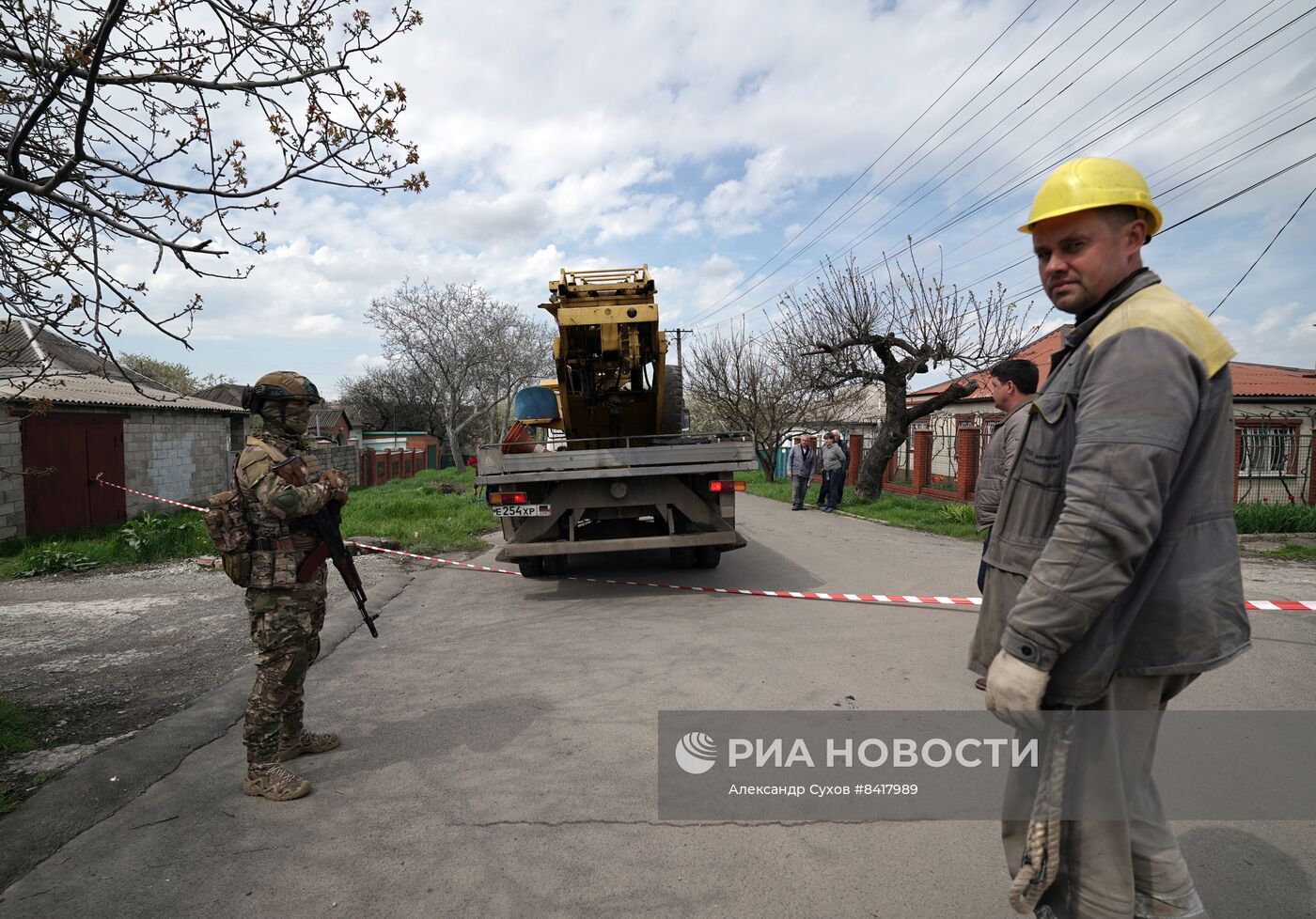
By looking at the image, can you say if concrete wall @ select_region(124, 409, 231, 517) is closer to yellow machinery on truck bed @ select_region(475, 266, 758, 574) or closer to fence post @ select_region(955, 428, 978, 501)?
yellow machinery on truck bed @ select_region(475, 266, 758, 574)

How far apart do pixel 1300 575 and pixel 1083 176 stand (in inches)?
333

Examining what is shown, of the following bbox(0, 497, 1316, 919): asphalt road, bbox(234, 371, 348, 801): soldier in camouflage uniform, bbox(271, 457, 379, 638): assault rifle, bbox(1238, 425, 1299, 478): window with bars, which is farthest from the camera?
bbox(1238, 425, 1299, 478): window with bars

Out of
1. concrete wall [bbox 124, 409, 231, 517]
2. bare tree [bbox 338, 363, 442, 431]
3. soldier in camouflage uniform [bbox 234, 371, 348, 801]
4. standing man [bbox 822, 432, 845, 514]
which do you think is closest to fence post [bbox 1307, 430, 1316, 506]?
standing man [bbox 822, 432, 845, 514]

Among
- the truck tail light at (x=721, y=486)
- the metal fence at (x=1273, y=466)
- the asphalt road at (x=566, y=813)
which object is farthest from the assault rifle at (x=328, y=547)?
the metal fence at (x=1273, y=466)

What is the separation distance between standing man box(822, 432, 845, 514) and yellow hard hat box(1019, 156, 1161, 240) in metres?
14.6

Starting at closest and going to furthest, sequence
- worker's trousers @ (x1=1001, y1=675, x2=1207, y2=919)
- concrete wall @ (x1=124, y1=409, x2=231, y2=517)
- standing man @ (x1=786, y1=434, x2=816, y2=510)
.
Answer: worker's trousers @ (x1=1001, y1=675, x2=1207, y2=919), concrete wall @ (x1=124, y1=409, x2=231, y2=517), standing man @ (x1=786, y1=434, x2=816, y2=510)

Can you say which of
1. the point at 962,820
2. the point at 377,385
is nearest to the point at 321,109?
the point at 962,820

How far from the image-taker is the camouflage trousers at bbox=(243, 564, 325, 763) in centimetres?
318

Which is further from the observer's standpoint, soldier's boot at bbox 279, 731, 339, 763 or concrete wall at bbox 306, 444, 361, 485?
concrete wall at bbox 306, 444, 361, 485

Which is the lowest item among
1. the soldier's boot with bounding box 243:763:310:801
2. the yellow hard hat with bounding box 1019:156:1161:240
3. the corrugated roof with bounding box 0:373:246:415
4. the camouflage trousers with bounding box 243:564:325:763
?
the soldier's boot with bounding box 243:763:310:801

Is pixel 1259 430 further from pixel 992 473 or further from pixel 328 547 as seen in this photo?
pixel 328 547

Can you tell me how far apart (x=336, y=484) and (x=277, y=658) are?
836mm

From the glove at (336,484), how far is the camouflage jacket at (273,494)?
0.07ft

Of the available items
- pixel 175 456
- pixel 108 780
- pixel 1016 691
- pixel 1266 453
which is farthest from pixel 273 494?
pixel 1266 453
